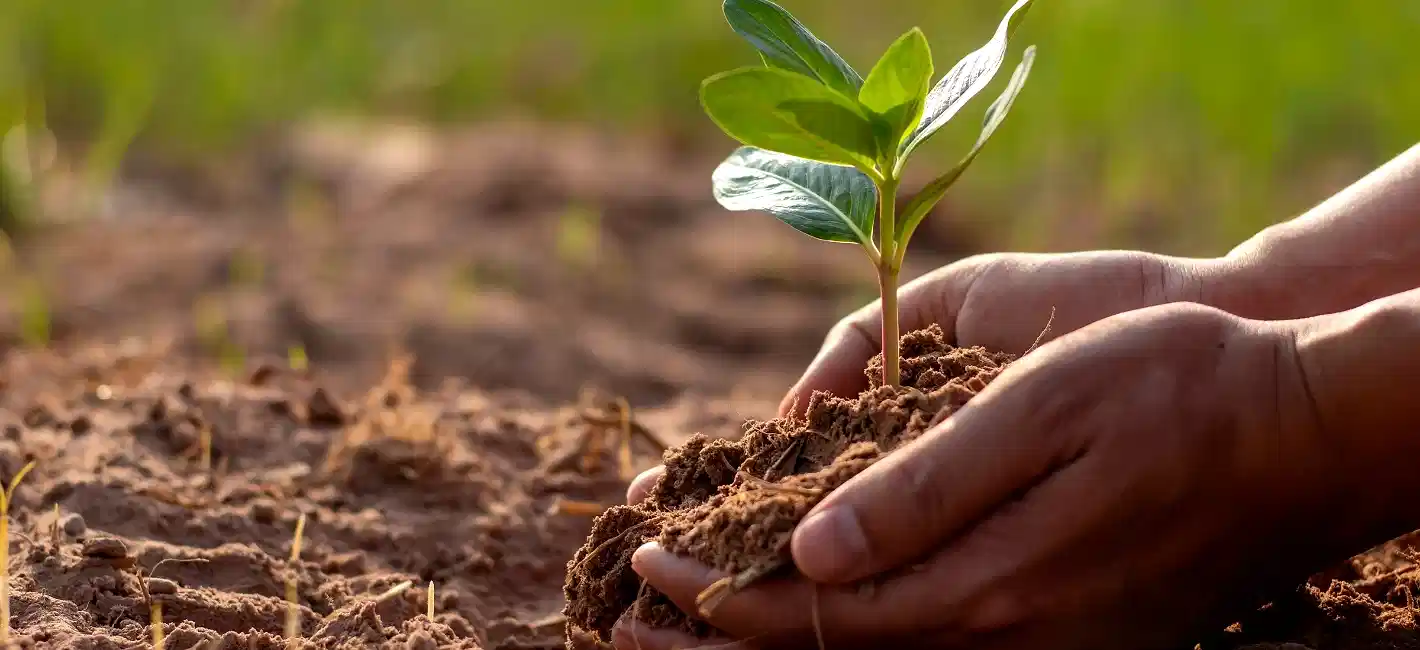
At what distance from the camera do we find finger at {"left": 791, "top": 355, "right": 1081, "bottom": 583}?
3.71ft

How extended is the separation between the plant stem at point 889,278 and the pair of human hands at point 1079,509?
0.19 m

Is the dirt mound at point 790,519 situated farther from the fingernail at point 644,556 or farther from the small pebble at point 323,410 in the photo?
the small pebble at point 323,410

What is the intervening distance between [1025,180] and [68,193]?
324 cm

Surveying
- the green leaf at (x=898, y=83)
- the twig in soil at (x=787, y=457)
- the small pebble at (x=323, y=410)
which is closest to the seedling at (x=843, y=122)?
the green leaf at (x=898, y=83)

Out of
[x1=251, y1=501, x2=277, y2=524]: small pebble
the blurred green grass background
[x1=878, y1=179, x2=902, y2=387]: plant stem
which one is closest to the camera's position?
[x1=878, y1=179, x2=902, y2=387]: plant stem

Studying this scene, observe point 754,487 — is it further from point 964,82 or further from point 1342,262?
point 1342,262

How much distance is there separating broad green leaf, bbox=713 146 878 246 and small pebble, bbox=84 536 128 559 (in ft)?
2.68

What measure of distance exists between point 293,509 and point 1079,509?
121 centimetres

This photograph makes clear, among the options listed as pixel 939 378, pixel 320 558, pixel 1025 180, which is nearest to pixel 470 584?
pixel 320 558

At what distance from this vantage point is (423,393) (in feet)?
9.55

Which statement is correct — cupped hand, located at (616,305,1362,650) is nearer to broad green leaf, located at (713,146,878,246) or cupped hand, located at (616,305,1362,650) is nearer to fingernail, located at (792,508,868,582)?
fingernail, located at (792,508,868,582)

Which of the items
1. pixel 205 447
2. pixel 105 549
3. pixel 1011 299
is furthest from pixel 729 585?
pixel 205 447

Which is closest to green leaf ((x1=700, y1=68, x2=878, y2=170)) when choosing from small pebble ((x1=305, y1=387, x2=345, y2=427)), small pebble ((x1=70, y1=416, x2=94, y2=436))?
small pebble ((x1=305, y1=387, x2=345, y2=427))

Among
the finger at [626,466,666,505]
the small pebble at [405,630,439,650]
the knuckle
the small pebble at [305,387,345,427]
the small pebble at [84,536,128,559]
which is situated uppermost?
the small pebble at [305,387,345,427]
